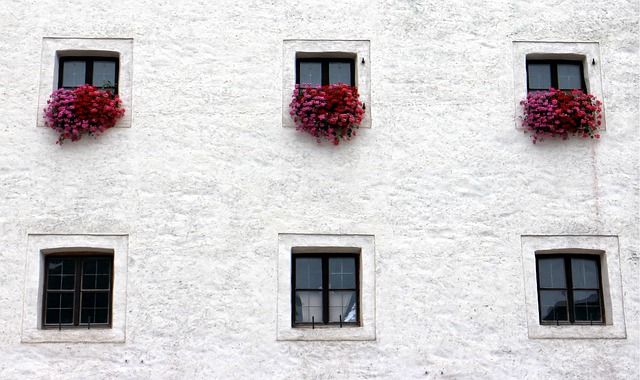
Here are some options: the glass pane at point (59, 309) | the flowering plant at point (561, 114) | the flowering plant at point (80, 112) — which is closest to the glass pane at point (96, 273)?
the glass pane at point (59, 309)

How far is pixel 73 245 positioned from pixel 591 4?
24.9 feet

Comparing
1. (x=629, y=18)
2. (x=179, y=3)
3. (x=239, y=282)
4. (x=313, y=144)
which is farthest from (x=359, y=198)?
(x=629, y=18)

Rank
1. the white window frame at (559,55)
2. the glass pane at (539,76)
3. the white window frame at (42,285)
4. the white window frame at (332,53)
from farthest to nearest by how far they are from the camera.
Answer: the glass pane at (539,76), the white window frame at (559,55), the white window frame at (332,53), the white window frame at (42,285)

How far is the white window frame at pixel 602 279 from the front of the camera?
38.1 feet

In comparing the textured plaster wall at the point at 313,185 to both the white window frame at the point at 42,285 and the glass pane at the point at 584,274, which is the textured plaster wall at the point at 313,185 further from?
the glass pane at the point at 584,274

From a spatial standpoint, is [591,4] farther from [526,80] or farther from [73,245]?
[73,245]

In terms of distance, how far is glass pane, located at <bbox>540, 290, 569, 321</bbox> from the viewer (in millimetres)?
11852

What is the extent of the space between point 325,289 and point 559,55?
4.46 meters

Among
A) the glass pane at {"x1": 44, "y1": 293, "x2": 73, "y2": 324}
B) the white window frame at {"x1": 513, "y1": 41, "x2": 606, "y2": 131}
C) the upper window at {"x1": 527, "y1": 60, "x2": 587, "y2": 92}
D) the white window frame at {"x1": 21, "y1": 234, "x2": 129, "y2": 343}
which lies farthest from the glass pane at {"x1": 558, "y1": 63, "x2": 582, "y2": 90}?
the glass pane at {"x1": 44, "y1": 293, "x2": 73, "y2": 324}

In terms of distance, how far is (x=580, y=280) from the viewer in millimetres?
11953

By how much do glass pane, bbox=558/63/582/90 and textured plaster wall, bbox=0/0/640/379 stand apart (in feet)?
1.20

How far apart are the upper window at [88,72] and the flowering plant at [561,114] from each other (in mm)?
5446

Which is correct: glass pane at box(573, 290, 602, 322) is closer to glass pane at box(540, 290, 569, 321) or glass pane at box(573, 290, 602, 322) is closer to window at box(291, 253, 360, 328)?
glass pane at box(540, 290, 569, 321)

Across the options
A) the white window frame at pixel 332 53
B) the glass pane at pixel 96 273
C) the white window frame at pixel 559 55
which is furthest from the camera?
the white window frame at pixel 559 55
